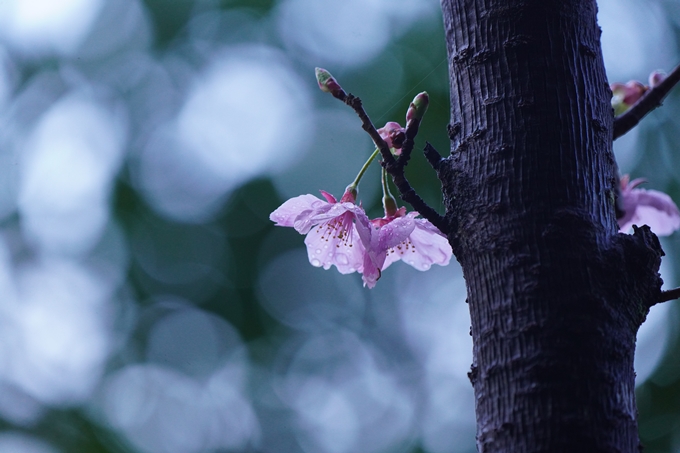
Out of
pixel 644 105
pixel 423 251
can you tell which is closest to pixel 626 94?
pixel 644 105

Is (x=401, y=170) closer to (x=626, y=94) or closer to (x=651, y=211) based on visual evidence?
(x=651, y=211)

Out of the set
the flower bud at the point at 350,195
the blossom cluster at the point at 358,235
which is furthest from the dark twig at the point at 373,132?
the flower bud at the point at 350,195

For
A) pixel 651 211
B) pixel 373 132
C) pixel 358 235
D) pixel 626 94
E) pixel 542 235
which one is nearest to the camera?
pixel 542 235

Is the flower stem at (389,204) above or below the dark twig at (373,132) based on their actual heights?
above

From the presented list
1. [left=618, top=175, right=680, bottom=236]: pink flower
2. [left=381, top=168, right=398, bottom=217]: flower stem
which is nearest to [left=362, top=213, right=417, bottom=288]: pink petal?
[left=381, top=168, right=398, bottom=217]: flower stem

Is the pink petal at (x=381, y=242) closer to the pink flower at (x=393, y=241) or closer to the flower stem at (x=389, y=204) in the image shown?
the pink flower at (x=393, y=241)

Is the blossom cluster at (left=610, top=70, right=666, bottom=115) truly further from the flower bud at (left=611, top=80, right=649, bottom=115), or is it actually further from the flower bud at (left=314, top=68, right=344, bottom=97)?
the flower bud at (left=314, top=68, right=344, bottom=97)
